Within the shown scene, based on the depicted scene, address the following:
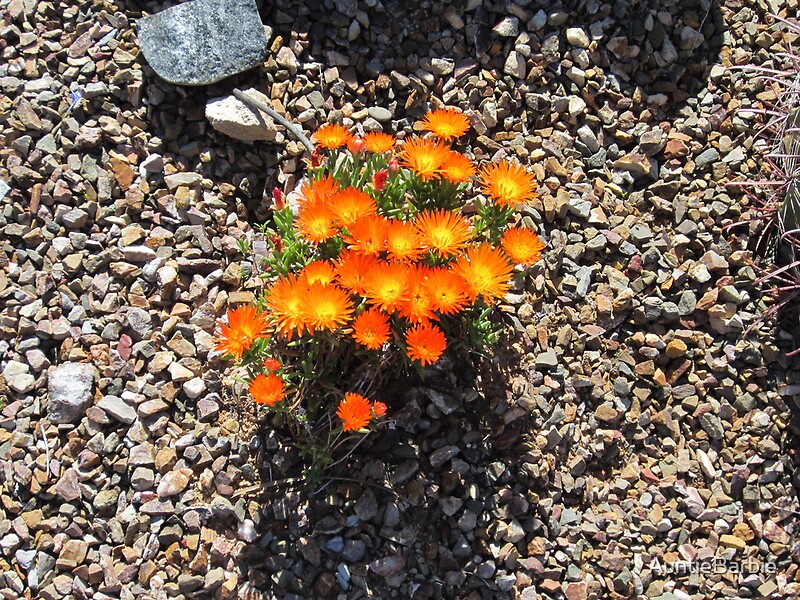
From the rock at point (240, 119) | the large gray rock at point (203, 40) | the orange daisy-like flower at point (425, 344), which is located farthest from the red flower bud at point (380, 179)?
the large gray rock at point (203, 40)

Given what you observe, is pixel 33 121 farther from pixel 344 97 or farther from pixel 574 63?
pixel 574 63

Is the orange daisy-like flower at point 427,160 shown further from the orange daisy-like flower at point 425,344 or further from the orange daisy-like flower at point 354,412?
the orange daisy-like flower at point 354,412

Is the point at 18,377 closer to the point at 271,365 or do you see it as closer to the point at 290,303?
the point at 271,365

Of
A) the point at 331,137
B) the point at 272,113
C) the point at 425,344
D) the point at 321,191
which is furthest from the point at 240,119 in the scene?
the point at 425,344

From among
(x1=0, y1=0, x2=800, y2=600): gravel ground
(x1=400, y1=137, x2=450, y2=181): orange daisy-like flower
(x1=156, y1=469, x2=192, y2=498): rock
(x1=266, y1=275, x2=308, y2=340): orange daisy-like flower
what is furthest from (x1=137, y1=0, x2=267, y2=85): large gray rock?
(x1=156, y1=469, x2=192, y2=498): rock

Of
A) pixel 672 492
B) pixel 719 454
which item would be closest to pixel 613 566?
pixel 672 492
